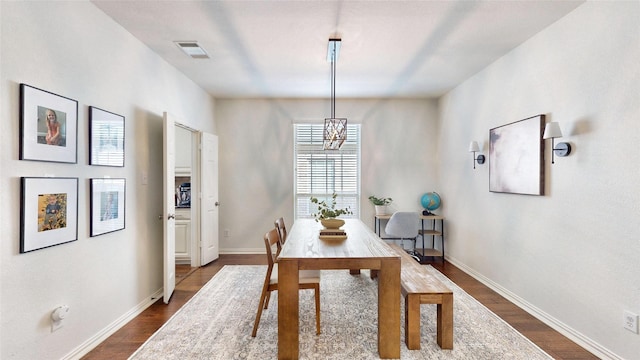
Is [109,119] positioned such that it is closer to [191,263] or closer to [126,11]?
[126,11]

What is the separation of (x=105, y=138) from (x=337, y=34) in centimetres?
218

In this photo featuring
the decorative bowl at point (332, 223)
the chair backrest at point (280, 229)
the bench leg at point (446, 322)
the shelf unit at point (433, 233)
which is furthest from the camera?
the shelf unit at point (433, 233)

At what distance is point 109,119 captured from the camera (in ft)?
8.66

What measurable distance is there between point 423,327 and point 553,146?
1.90 metres

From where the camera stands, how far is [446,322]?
2.35 meters

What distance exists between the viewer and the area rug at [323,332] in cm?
229

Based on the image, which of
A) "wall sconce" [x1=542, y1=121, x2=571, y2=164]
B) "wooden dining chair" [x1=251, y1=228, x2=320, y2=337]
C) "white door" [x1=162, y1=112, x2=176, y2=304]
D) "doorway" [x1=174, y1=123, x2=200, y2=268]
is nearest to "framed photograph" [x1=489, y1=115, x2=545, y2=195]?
"wall sconce" [x1=542, y1=121, x2=571, y2=164]

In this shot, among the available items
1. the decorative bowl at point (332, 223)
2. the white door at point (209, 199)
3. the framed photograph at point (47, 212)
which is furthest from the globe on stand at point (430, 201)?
the framed photograph at point (47, 212)

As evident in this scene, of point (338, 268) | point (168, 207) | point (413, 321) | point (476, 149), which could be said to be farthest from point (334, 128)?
point (476, 149)

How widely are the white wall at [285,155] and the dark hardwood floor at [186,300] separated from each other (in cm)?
127

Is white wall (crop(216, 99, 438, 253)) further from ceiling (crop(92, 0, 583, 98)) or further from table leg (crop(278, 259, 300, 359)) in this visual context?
table leg (crop(278, 259, 300, 359))

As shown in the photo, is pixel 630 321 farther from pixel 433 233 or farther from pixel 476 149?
pixel 433 233

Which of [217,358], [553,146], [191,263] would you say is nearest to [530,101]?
[553,146]

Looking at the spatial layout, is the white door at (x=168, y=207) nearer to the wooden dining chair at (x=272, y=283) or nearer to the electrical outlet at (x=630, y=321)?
the wooden dining chair at (x=272, y=283)
